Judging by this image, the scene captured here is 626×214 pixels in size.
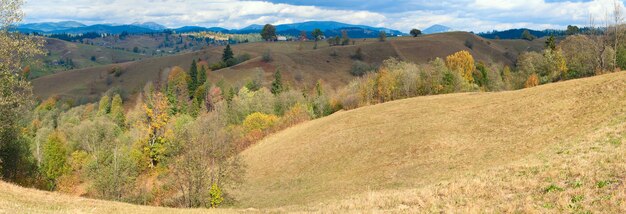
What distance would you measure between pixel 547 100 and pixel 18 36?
184 ft

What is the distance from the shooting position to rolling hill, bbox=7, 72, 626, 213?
21.2m

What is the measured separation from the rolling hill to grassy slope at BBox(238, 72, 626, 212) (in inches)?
5.0

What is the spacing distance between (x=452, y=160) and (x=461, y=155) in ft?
5.05

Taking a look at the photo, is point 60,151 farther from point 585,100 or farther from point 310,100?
point 585,100

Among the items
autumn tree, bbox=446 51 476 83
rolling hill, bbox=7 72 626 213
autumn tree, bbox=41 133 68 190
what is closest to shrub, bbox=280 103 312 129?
rolling hill, bbox=7 72 626 213

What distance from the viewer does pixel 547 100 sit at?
2031 inches

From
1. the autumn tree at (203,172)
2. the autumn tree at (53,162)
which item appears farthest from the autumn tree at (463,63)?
the autumn tree at (53,162)

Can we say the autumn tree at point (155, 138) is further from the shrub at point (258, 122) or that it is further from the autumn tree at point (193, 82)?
the autumn tree at point (193, 82)

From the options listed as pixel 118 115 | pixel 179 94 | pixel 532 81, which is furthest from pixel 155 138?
pixel 532 81

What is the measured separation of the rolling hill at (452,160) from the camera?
2125 centimetres

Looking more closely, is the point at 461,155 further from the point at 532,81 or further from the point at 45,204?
the point at 532,81

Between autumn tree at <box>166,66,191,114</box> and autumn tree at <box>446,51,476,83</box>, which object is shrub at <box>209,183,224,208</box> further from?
autumn tree at <box>446,51,476,83</box>

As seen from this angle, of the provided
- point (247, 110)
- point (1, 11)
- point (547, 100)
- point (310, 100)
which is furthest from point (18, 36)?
point (310, 100)

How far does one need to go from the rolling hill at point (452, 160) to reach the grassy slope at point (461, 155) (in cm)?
13
